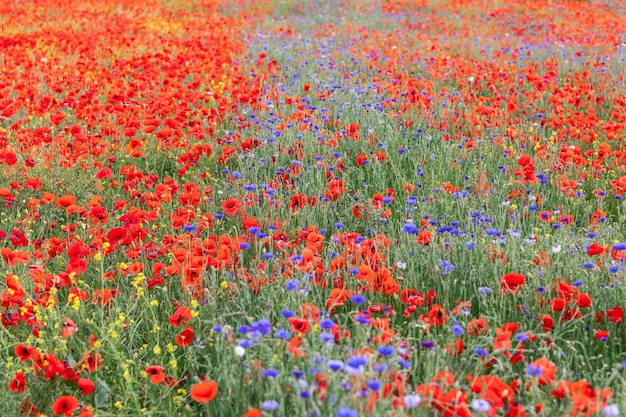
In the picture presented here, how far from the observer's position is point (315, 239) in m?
2.93

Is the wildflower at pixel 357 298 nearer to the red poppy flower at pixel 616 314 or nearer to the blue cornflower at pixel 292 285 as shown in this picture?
the blue cornflower at pixel 292 285

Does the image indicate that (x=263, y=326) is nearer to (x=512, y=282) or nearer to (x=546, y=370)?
(x=546, y=370)

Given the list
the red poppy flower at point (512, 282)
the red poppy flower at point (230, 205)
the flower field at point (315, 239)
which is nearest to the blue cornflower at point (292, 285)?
the flower field at point (315, 239)

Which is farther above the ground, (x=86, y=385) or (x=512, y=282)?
(x=512, y=282)

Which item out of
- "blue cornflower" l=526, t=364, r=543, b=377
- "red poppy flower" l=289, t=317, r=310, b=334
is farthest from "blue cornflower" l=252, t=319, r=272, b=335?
"blue cornflower" l=526, t=364, r=543, b=377

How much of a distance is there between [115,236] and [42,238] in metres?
1.09

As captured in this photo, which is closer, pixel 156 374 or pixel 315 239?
pixel 156 374

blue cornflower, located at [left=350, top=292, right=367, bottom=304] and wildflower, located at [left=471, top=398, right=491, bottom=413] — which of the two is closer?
wildflower, located at [left=471, top=398, right=491, bottom=413]

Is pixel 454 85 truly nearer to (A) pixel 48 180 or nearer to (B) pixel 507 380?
(A) pixel 48 180

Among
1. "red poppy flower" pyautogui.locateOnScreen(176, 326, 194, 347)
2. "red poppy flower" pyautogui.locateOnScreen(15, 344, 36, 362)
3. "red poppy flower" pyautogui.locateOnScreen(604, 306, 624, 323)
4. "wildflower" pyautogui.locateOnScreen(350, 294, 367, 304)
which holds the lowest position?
"red poppy flower" pyautogui.locateOnScreen(176, 326, 194, 347)

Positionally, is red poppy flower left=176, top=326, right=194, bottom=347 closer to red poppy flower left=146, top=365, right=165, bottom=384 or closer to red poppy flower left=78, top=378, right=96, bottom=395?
red poppy flower left=146, top=365, right=165, bottom=384

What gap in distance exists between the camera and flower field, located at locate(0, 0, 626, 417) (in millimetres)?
2174

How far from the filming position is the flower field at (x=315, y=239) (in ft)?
7.13

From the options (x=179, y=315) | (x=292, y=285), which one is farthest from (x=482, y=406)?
(x=179, y=315)
